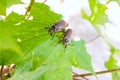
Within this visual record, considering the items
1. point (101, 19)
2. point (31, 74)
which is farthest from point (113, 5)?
point (31, 74)

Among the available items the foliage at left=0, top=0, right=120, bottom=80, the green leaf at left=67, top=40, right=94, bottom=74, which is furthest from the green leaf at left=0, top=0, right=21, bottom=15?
the green leaf at left=67, top=40, right=94, bottom=74

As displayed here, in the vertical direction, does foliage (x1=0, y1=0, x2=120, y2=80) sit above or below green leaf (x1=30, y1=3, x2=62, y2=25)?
below

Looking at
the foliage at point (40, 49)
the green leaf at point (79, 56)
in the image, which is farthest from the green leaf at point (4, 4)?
the green leaf at point (79, 56)

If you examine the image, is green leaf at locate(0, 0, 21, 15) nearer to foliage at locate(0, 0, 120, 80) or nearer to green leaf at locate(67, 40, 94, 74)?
foliage at locate(0, 0, 120, 80)

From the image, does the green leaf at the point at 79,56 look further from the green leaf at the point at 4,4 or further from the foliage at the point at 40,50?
the green leaf at the point at 4,4

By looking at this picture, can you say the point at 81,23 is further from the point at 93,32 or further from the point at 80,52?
the point at 80,52

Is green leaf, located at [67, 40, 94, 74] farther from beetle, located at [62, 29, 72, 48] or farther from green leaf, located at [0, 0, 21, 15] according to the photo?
green leaf, located at [0, 0, 21, 15]

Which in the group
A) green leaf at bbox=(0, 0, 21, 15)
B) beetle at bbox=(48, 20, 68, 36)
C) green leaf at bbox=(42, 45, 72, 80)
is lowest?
green leaf at bbox=(42, 45, 72, 80)

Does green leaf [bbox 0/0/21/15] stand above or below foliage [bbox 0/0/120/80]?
above
